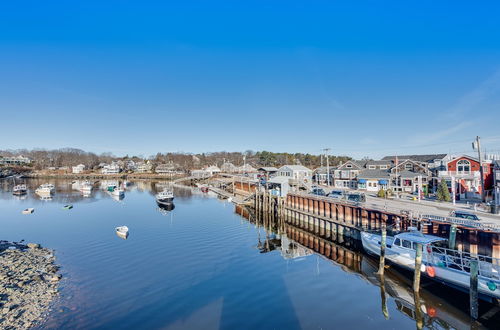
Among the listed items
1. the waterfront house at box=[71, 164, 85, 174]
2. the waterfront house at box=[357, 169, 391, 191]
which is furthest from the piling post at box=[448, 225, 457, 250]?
the waterfront house at box=[71, 164, 85, 174]

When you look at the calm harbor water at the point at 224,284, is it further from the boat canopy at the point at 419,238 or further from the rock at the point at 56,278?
the boat canopy at the point at 419,238

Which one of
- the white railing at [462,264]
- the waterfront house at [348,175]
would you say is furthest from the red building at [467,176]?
the white railing at [462,264]

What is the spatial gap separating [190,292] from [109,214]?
126 ft

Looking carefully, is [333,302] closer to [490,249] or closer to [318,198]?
[490,249]

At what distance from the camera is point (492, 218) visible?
87.2ft

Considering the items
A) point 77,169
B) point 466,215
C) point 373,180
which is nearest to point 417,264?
point 466,215

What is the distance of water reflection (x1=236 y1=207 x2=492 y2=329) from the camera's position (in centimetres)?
1706

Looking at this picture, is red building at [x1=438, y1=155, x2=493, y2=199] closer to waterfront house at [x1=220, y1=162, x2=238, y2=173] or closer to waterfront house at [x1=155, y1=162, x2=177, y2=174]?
waterfront house at [x1=220, y1=162, x2=238, y2=173]

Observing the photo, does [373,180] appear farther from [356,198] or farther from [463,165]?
[356,198]

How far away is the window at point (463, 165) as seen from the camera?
45.6m

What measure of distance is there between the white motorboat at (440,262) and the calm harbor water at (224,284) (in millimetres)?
1421

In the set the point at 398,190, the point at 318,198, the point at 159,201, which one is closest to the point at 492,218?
the point at 318,198

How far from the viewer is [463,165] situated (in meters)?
45.9

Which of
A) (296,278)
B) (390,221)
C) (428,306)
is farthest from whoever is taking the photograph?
(390,221)
